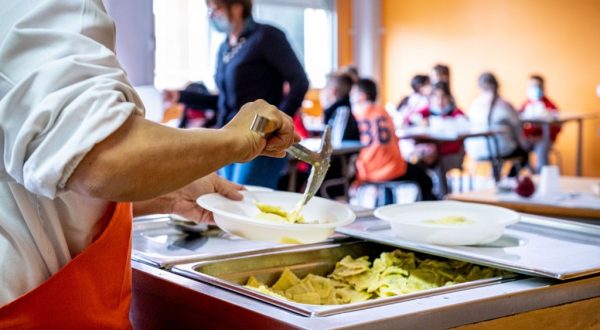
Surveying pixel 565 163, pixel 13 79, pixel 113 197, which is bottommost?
pixel 565 163

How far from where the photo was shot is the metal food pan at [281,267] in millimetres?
1362

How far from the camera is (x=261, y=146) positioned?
1.19m

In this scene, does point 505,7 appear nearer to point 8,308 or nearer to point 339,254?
point 339,254

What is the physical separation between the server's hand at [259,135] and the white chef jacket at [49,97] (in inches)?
5.8

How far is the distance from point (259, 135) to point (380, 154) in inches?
186

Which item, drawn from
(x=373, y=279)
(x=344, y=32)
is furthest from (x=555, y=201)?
(x=344, y=32)

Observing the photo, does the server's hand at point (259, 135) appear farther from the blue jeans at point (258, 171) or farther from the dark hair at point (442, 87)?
the dark hair at point (442, 87)

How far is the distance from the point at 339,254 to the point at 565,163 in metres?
7.89

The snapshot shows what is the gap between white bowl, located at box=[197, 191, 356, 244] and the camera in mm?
1379

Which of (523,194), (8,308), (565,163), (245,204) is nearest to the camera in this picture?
(8,308)

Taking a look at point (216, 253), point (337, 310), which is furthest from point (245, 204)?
point (337, 310)

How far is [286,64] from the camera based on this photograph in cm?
368

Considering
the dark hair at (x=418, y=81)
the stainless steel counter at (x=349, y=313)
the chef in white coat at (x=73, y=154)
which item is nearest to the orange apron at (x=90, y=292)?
the chef in white coat at (x=73, y=154)

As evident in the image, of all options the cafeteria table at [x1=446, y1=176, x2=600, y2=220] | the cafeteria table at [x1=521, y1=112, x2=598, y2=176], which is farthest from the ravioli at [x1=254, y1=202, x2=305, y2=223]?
the cafeteria table at [x1=521, y1=112, x2=598, y2=176]
